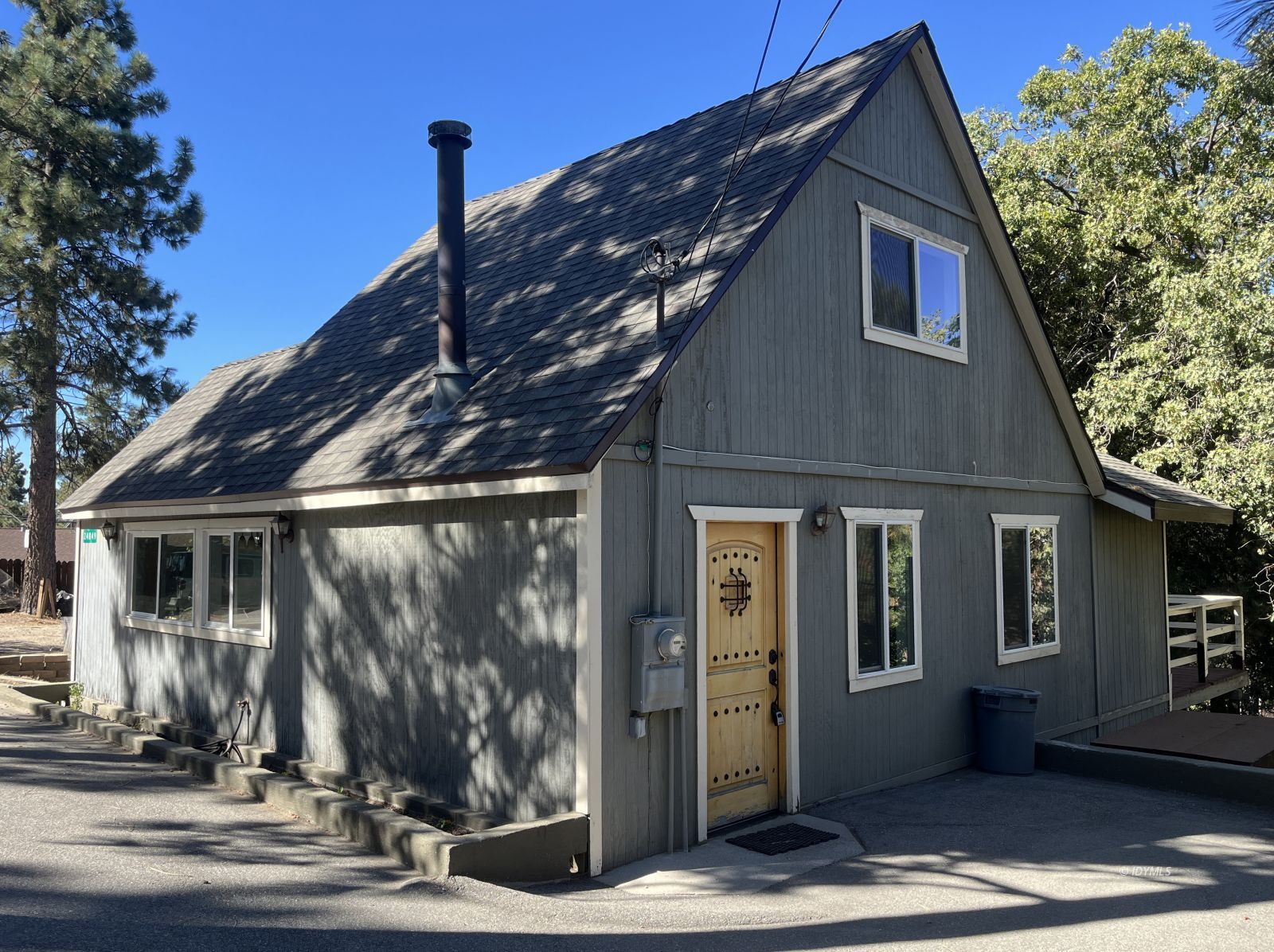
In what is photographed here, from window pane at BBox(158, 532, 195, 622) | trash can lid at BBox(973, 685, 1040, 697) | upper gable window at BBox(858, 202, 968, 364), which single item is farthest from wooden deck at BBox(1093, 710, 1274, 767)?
window pane at BBox(158, 532, 195, 622)

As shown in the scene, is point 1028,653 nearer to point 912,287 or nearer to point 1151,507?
point 1151,507

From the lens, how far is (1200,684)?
50.7ft

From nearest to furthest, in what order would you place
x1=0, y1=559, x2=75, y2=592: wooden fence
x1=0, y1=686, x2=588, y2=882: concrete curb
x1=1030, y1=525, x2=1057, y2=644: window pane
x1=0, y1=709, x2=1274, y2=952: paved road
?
x1=0, y1=709, x2=1274, y2=952: paved road, x1=0, y1=686, x2=588, y2=882: concrete curb, x1=1030, y1=525, x2=1057, y2=644: window pane, x1=0, y1=559, x2=75, y2=592: wooden fence

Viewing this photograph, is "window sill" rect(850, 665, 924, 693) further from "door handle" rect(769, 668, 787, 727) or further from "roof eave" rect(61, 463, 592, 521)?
"roof eave" rect(61, 463, 592, 521)

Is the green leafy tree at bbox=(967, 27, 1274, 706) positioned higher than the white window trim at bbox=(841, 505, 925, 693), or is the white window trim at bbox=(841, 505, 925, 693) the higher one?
the green leafy tree at bbox=(967, 27, 1274, 706)

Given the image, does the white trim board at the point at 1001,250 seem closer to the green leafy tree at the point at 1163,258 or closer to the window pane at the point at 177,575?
the green leafy tree at the point at 1163,258

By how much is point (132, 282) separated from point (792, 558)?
22380mm

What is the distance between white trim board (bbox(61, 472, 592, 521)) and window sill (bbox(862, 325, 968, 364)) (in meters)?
4.20

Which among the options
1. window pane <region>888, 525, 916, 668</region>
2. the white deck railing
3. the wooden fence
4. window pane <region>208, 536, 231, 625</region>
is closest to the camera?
window pane <region>888, 525, 916, 668</region>

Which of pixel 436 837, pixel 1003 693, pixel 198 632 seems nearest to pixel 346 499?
pixel 436 837

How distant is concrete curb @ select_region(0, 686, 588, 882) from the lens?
249 inches

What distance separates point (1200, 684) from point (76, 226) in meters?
25.0

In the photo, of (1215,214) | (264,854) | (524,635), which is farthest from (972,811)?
(1215,214)

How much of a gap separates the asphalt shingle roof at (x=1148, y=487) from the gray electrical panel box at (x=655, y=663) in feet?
27.5
